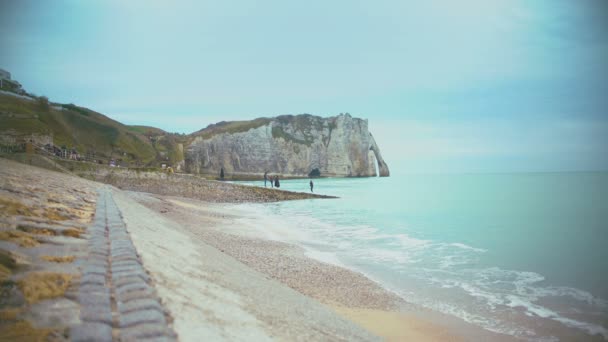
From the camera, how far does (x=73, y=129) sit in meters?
57.8

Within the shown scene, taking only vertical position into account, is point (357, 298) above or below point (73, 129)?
below

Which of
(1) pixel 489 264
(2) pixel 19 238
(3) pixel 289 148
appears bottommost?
(1) pixel 489 264

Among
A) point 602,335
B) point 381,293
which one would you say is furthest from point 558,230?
point 381,293

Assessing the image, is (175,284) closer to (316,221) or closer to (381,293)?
(381,293)

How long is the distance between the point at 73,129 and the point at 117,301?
68554 millimetres

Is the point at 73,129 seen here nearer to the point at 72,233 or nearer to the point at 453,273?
the point at 72,233

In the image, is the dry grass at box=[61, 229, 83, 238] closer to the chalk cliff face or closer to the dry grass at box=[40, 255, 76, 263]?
the dry grass at box=[40, 255, 76, 263]

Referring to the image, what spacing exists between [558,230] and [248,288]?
20747 millimetres

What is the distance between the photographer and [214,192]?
34.6m

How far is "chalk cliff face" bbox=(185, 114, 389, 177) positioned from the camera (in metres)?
103

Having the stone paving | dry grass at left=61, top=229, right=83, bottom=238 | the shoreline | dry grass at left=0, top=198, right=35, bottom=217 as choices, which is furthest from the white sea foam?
dry grass at left=0, top=198, right=35, bottom=217

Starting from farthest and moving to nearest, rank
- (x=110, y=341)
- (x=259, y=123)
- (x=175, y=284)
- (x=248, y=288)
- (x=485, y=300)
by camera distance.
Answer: (x=259, y=123) < (x=485, y=300) < (x=248, y=288) < (x=175, y=284) < (x=110, y=341)

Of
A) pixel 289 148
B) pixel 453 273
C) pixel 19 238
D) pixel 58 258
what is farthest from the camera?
pixel 289 148

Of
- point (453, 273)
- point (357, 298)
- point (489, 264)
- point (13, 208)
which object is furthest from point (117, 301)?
point (489, 264)
